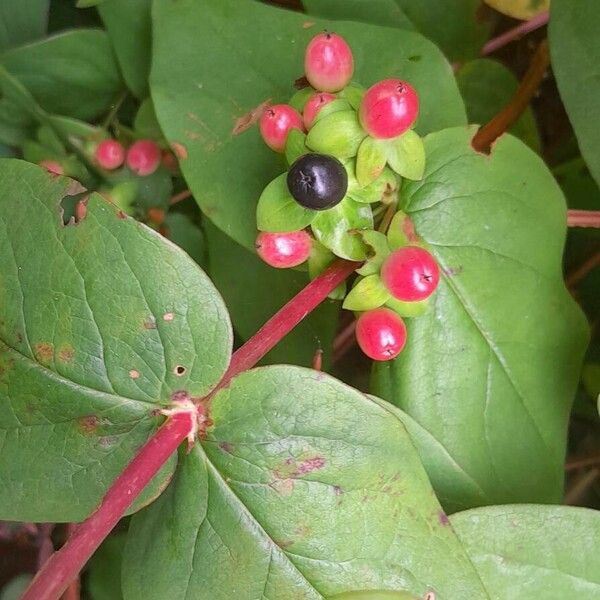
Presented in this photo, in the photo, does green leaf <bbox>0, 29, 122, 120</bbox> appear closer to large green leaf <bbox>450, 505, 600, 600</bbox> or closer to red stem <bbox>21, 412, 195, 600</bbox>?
red stem <bbox>21, 412, 195, 600</bbox>

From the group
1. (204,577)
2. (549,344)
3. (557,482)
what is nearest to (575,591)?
(557,482)

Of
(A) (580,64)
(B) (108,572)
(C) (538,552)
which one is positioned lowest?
(B) (108,572)

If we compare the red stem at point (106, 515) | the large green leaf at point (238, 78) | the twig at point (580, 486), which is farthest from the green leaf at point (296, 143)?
the twig at point (580, 486)

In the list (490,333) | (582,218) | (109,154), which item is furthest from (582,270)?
(109,154)

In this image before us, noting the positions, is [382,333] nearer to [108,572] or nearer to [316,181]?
[316,181]

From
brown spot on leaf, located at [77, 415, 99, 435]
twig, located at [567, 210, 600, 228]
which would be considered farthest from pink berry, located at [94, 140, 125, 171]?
twig, located at [567, 210, 600, 228]

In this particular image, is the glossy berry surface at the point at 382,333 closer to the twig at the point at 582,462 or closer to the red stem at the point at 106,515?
the red stem at the point at 106,515
